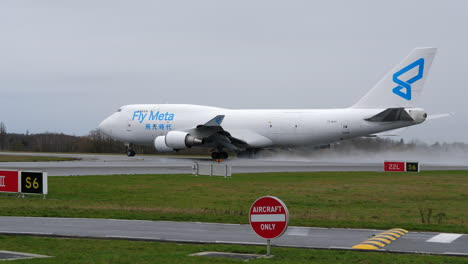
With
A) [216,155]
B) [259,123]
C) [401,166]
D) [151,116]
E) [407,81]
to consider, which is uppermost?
[407,81]

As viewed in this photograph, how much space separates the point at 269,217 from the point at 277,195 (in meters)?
16.2

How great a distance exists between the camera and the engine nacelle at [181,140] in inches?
2109

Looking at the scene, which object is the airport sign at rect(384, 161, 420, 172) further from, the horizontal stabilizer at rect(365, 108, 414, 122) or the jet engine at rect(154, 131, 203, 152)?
the jet engine at rect(154, 131, 203, 152)

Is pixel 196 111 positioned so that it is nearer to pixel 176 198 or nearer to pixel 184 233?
pixel 176 198

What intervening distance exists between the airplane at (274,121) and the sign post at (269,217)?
38408 millimetres

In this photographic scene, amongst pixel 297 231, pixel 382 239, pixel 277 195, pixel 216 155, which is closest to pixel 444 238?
pixel 382 239

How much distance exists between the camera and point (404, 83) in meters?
49.7

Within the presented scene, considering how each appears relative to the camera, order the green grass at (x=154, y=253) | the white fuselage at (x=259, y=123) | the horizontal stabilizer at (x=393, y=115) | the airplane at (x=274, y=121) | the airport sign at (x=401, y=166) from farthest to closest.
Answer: the white fuselage at (x=259, y=123) → the airplane at (x=274, y=121) → the horizontal stabilizer at (x=393, y=115) → the airport sign at (x=401, y=166) → the green grass at (x=154, y=253)

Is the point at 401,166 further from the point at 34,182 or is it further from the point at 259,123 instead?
the point at 34,182

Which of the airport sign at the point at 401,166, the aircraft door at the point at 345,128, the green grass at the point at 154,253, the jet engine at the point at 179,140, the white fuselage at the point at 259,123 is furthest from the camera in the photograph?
the jet engine at the point at 179,140

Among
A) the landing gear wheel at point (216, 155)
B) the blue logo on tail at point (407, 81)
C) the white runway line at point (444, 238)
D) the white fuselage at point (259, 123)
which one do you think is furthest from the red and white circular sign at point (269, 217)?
the landing gear wheel at point (216, 155)

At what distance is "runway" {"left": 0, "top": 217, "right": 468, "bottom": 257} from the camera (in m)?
14.1

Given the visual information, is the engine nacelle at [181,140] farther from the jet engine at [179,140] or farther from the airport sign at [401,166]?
the airport sign at [401,166]

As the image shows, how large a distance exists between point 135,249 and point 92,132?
96226 millimetres
